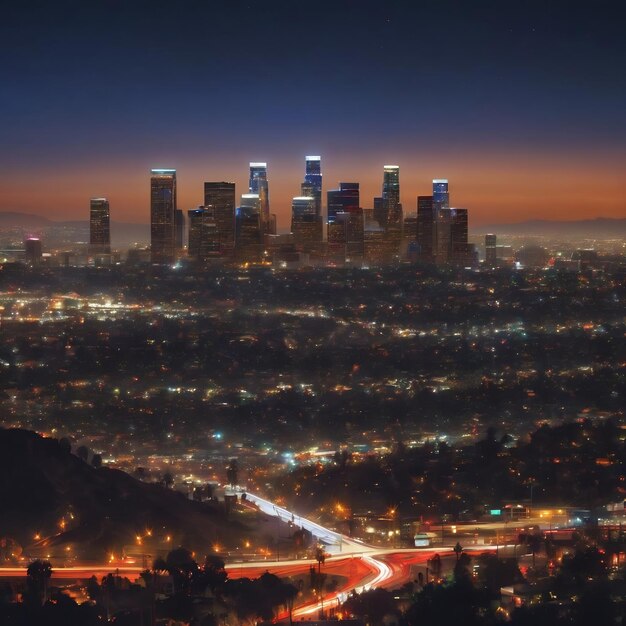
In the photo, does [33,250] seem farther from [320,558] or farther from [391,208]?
[320,558]

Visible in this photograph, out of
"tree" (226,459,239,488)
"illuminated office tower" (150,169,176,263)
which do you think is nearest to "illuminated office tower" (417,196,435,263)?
"illuminated office tower" (150,169,176,263)

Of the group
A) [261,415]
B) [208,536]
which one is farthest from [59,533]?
[261,415]

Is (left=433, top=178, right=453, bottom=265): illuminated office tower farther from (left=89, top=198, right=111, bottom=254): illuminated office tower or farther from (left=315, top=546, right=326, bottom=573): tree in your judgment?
(left=315, top=546, right=326, bottom=573): tree

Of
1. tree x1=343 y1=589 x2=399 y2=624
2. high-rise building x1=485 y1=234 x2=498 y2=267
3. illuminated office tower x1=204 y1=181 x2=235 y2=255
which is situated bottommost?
tree x1=343 y1=589 x2=399 y2=624

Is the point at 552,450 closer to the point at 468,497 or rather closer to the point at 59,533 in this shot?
the point at 468,497

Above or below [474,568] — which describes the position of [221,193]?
above

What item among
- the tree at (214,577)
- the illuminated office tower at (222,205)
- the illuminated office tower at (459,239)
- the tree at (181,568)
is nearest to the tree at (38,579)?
the tree at (181,568)
